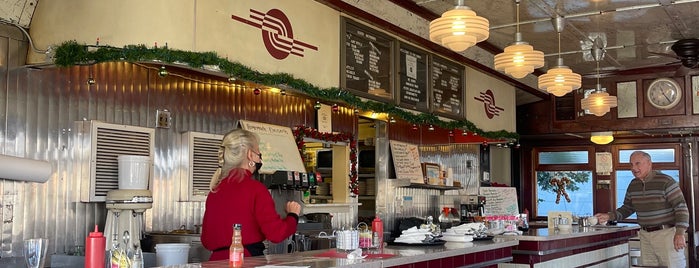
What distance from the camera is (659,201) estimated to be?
7.51 metres

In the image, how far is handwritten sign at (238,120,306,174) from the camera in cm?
670

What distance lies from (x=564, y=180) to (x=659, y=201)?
5.98 meters

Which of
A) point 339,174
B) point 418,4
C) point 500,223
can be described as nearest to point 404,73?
point 418,4

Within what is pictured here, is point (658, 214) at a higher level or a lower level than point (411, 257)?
higher

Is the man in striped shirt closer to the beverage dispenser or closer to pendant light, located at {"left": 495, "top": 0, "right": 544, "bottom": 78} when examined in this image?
pendant light, located at {"left": 495, "top": 0, "right": 544, "bottom": 78}

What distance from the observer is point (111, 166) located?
17.9ft

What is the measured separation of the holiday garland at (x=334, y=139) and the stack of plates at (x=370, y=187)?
1003 mm

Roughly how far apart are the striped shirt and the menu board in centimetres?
235

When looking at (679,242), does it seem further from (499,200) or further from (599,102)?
(499,200)

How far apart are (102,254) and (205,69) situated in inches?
88.4

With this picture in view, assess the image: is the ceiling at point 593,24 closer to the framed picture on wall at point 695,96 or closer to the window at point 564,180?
the framed picture on wall at point 695,96

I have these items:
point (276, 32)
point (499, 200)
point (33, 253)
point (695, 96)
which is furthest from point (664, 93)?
point (33, 253)

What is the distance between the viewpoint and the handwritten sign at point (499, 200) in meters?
11.4

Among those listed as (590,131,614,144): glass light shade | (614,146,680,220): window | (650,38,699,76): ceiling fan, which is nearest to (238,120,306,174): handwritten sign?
(650,38,699,76): ceiling fan
